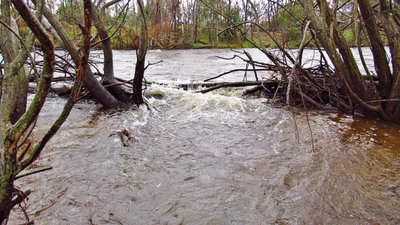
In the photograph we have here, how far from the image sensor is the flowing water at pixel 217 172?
7.64 ft

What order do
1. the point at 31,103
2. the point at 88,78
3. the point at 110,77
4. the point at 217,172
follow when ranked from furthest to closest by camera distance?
the point at 110,77 → the point at 88,78 → the point at 217,172 → the point at 31,103

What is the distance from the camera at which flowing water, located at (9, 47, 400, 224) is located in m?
2.33

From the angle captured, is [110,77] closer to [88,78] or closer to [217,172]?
[88,78]

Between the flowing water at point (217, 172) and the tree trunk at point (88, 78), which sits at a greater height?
the tree trunk at point (88, 78)

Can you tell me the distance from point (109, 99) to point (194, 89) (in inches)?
96.0

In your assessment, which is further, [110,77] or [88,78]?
[110,77]

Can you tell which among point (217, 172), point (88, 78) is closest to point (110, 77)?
point (88, 78)

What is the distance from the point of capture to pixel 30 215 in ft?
7.35

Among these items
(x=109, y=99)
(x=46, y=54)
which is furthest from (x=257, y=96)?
(x=46, y=54)

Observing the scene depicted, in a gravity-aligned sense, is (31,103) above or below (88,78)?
above

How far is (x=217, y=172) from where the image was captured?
305 centimetres

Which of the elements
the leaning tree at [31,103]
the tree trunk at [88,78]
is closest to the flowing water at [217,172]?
the tree trunk at [88,78]

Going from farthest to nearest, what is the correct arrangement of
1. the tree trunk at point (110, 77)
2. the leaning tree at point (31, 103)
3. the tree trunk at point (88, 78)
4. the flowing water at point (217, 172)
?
1. the tree trunk at point (110, 77)
2. the tree trunk at point (88, 78)
3. the flowing water at point (217, 172)
4. the leaning tree at point (31, 103)

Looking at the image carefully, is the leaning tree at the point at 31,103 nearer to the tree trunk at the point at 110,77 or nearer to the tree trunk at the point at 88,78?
the tree trunk at the point at 88,78
